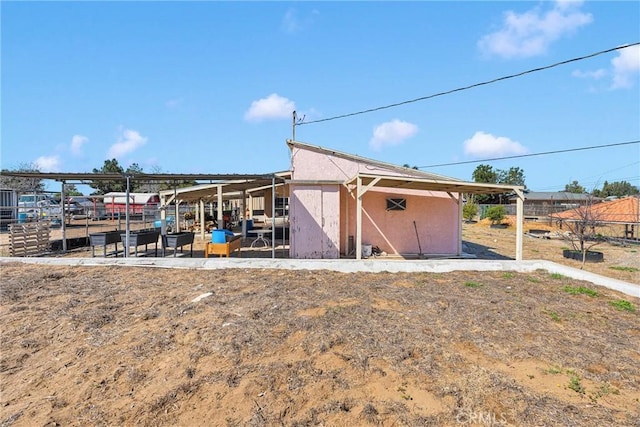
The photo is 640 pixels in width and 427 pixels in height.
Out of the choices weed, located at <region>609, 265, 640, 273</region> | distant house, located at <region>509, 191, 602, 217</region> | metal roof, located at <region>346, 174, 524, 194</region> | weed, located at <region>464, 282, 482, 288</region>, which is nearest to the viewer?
weed, located at <region>464, 282, 482, 288</region>

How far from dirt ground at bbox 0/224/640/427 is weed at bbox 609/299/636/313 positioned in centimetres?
3

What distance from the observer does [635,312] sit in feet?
17.9

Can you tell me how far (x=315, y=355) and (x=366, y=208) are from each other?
25.7 ft

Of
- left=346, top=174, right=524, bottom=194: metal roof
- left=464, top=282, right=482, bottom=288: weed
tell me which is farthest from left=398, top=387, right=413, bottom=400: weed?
left=346, top=174, right=524, bottom=194: metal roof

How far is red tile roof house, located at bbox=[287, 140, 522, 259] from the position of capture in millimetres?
10453

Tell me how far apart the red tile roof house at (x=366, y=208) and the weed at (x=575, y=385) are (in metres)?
6.68

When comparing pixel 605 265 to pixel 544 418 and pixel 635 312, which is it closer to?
pixel 635 312

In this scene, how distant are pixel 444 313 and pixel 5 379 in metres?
5.28

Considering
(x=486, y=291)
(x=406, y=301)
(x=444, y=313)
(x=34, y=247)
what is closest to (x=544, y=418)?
(x=444, y=313)

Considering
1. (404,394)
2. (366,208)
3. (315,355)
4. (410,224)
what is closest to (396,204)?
(410,224)

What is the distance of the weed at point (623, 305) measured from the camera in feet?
18.3

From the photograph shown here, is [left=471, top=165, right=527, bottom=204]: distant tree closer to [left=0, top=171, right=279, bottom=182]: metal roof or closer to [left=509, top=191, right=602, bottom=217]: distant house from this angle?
[left=509, top=191, right=602, bottom=217]: distant house

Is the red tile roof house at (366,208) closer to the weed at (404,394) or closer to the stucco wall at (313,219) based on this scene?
the stucco wall at (313,219)

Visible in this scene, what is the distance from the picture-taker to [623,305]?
18.7 feet
